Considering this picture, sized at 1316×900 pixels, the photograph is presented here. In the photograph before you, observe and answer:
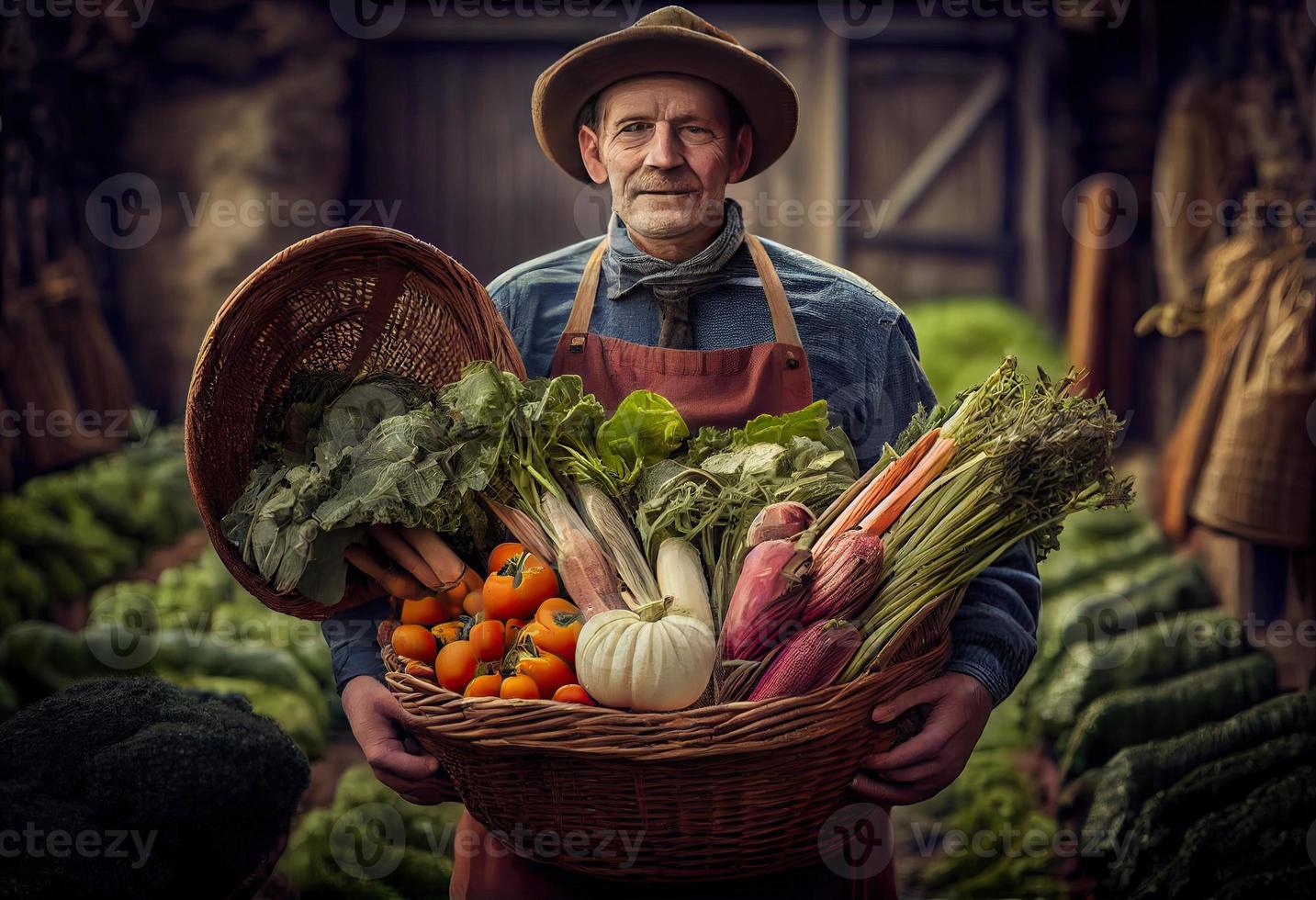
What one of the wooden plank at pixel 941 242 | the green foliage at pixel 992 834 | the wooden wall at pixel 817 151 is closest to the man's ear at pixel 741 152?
the green foliage at pixel 992 834

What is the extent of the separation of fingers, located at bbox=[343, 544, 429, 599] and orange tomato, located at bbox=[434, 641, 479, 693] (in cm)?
28

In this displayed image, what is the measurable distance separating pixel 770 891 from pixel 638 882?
30 cm

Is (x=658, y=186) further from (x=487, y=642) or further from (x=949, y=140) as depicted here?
(x=949, y=140)

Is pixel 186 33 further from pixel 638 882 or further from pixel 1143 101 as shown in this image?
pixel 638 882

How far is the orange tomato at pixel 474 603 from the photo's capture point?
237 cm

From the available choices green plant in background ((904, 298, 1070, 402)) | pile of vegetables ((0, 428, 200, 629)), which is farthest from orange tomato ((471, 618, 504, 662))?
green plant in background ((904, 298, 1070, 402))

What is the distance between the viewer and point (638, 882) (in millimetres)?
2232

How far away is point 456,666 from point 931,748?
0.86 metres

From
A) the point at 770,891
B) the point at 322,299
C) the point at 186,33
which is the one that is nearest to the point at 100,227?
the point at 186,33

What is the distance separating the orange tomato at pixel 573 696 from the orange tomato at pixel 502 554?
369 mm

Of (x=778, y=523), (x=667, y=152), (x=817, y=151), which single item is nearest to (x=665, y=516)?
(x=778, y=523)

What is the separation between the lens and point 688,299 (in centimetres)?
293

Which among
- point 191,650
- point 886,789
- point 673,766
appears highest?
point 673,766

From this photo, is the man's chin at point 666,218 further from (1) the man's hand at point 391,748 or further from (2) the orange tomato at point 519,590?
(1) the man's hand at point 391,748
